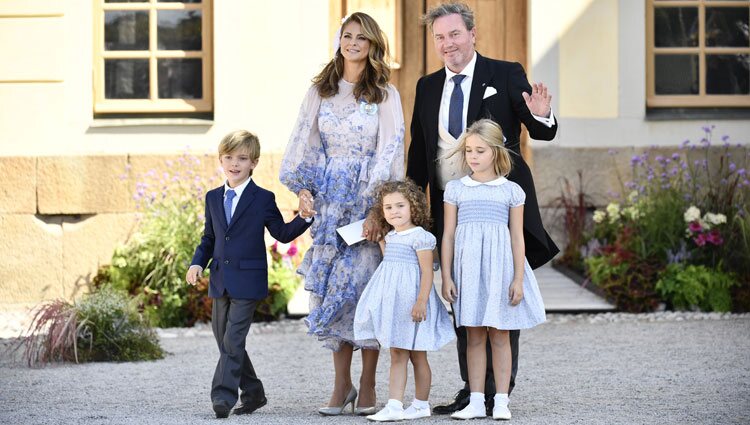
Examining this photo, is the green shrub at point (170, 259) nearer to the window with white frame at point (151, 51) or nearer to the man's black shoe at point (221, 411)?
the window with white frame at point (151, 51)

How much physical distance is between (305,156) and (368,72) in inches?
18.3

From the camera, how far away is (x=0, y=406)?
5496mm

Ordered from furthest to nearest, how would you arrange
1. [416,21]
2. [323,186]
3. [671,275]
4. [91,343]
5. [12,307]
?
[416,21], [12,307], [671,275], [91,343], [323,186]

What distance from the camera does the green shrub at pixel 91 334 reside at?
6.80 metres

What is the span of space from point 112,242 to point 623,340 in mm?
4091

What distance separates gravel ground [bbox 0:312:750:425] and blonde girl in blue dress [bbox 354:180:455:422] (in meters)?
0.22

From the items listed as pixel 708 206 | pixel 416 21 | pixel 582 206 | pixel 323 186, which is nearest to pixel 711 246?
pixel 708 206

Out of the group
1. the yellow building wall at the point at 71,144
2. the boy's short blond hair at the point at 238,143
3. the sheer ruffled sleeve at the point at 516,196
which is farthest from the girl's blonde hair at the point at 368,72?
the yellow building wall at the point at 71,144

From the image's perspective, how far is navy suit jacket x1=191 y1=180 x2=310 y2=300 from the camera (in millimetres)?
5219

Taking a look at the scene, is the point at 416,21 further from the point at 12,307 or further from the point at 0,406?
the point at 0,406

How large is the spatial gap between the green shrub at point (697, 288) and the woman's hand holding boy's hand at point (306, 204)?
3825mm

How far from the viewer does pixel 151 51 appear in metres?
9.62

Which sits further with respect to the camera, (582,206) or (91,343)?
(582,206)

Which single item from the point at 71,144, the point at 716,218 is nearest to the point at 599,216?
the point at 716,218
